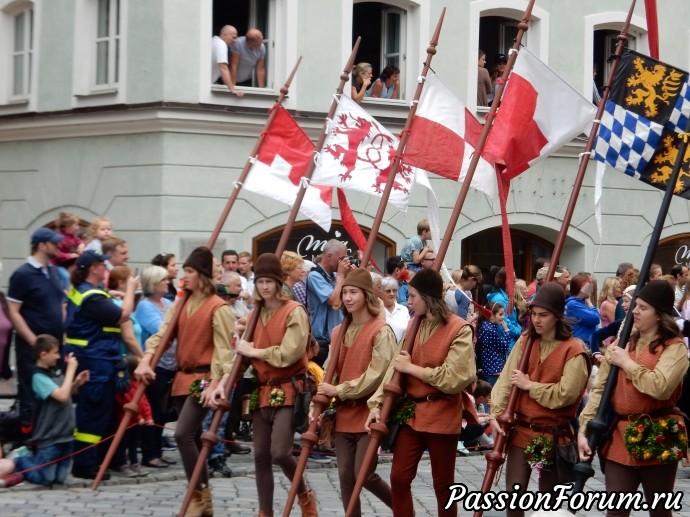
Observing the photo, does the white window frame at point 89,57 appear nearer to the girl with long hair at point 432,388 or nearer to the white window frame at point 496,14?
the white window frame at point 496,14

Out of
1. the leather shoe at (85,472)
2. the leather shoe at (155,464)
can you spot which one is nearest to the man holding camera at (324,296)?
the leather shoe at (155,464)

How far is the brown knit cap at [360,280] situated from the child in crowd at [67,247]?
3.55 meters

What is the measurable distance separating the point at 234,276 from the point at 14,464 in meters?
3.28

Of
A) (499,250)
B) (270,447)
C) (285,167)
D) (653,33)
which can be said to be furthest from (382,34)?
(270,447)

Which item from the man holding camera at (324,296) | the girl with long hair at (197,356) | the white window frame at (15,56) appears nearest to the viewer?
the girl with long hair at (197,356)

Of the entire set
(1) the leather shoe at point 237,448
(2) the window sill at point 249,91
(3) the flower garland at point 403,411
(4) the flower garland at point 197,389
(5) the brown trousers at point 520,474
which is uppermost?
(2) the window sill at point 249,91

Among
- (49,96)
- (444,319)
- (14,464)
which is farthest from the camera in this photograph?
(49,96)

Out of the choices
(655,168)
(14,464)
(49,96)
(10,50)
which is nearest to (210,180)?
(49,96)

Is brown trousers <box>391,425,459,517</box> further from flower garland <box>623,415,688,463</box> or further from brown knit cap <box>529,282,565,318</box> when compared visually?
flower garland <box>623,415,688,463</box>

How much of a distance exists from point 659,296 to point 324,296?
5370mm

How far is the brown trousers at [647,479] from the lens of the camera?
8.26m

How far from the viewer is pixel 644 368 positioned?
8.19 meters

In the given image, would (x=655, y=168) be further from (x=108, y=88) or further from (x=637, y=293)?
(x=108, y=88)

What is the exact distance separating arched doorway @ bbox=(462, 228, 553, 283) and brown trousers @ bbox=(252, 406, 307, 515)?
11.5 m
